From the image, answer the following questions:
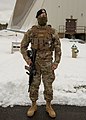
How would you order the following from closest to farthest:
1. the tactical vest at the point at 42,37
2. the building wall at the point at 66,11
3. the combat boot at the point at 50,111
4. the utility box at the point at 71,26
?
the tactical vest at the point at 42,37, the combat boot at the point at 50,111, the utility box at the point at 71,26, the building wall at the point at 66,11

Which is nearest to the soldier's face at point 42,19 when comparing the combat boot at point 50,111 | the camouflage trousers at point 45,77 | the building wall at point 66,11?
the camouflage trousers at point 45,77

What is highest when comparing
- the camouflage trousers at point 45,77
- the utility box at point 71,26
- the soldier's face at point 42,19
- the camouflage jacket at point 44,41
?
the soldier's face at point 42,19

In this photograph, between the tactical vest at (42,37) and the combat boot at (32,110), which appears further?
the combat boot at (32,110)

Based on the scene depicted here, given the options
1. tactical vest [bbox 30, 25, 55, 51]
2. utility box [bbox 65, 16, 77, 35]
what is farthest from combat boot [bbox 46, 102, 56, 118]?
utility box [bbox 65, 16, 77, 35]

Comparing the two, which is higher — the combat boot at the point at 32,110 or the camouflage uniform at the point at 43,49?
the camouflage uniform at the point at 43,49

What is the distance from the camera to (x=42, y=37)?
526 centimetres

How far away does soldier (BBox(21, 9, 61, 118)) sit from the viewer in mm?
5277

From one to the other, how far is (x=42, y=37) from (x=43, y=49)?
20 cm

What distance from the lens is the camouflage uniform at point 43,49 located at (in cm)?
527

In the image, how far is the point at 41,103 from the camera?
20.3 ft

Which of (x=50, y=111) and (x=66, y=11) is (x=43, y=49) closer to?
(x=50, y=111)

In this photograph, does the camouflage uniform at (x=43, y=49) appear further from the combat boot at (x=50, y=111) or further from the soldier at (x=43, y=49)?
the combat boot at (x=50, y=111)

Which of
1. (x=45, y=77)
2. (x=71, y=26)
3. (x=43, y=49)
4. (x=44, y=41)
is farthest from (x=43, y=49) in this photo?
(x=71, y=26)

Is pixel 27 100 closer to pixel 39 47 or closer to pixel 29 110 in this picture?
pixel 29 110
